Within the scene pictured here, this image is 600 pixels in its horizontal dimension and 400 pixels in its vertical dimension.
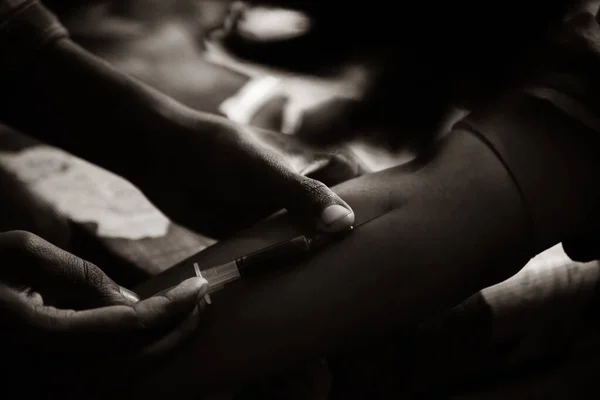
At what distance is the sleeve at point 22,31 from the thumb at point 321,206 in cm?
39

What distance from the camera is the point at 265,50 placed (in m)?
0.77

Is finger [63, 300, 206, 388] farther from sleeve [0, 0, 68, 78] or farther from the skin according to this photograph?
sleeve [0, 0, 68, 78]

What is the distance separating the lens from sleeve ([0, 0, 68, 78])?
0.60 metres

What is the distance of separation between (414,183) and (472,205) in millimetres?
59

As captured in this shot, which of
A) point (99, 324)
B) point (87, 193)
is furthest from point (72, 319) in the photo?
point (87, 193)

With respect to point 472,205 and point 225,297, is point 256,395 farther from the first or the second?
point 472,205

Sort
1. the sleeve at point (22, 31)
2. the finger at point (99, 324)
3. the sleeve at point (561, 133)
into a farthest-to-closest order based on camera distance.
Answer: the sleeve at point (22, 31) < the sleeve at point (561, 133) < the finger at point (99, 324)

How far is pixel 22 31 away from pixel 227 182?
0.31 meters

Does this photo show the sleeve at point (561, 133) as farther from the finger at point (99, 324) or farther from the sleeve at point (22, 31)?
the sleeve at point (22, 31)

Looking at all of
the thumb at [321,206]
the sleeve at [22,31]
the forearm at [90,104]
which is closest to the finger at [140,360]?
the thumb at [321,206]

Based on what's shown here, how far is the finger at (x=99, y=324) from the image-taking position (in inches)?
15.0

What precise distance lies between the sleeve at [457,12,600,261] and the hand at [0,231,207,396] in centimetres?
32

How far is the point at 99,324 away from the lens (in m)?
0.38

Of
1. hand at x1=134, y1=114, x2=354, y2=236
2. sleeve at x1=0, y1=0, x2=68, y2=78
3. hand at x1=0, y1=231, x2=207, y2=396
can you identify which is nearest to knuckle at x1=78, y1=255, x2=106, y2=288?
hand at x1=0, y1=231, x2=207, y2=396
